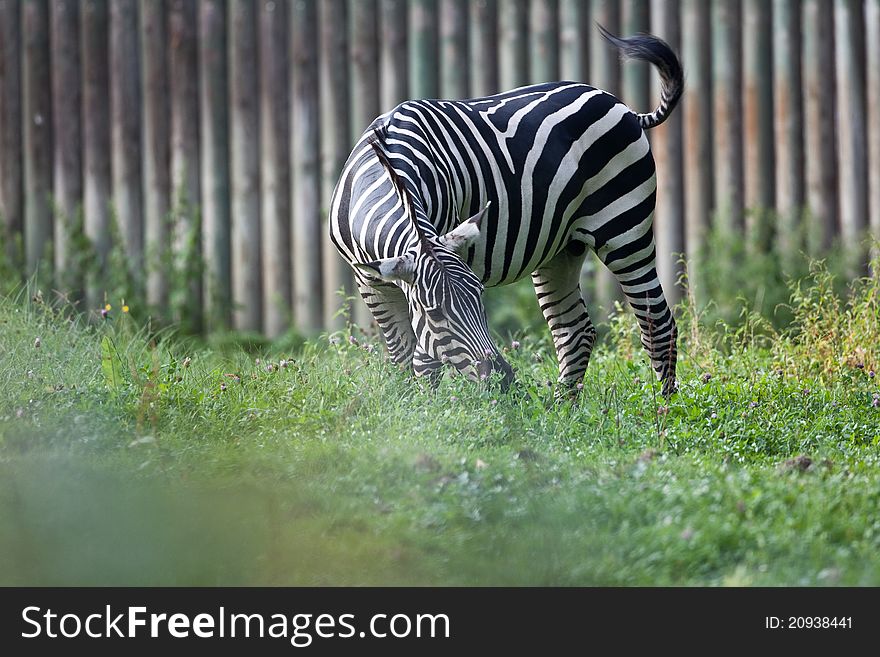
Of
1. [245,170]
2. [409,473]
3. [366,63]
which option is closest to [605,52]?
[366,63]

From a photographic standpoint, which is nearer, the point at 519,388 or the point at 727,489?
the point at 727,489

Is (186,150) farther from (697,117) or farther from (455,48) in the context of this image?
(697,117)

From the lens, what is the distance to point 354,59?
969cm

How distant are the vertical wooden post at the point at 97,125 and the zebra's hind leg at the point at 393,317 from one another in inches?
194

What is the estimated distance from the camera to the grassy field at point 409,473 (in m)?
3.80

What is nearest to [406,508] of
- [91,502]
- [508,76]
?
[91,502]

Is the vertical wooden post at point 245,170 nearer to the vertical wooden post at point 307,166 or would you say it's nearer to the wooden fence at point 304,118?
the wooden fence at point 304,118

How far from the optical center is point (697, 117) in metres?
9.55

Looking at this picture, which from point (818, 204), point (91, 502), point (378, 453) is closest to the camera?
Answer: point (91, 502)

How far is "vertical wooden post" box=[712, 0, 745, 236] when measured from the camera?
952 centimetres

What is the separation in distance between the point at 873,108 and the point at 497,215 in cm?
487

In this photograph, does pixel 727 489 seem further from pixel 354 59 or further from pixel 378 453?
pixel 354 59

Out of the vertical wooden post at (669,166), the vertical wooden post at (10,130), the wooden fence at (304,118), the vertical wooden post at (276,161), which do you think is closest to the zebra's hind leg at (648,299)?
the wooden fence at (304,118)

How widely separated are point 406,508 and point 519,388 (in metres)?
1.47
